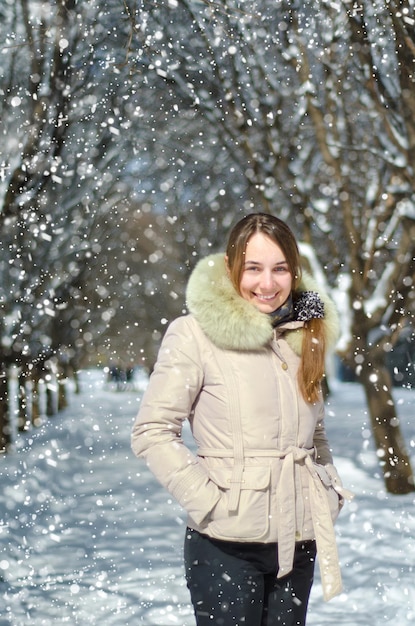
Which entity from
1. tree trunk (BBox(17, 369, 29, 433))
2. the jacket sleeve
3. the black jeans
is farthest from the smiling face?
tree trunk (BBox(17, 369, 29, 433))

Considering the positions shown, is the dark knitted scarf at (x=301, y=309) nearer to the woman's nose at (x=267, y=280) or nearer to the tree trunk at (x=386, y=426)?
the woman's nose at (x=267, y=280)

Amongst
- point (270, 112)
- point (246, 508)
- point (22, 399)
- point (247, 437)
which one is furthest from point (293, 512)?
point (22, 399)

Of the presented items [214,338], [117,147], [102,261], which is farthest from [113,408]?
[214,338]

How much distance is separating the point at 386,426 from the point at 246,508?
771 centimetres

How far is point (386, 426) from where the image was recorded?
9.70 m

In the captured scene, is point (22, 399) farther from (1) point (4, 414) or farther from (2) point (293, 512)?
(2) point (293, 512)

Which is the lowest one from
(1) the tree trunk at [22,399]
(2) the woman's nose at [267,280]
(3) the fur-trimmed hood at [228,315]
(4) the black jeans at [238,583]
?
(1) the tree trunk at [22,399]

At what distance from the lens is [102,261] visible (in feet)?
78.1

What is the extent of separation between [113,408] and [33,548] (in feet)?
86.3

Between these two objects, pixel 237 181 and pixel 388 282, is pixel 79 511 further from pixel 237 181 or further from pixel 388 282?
pixel 237 181

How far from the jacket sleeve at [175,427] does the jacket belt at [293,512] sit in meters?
0.09

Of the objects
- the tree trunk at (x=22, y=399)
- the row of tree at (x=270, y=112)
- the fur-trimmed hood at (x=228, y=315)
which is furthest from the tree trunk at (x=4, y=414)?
the fur-trimmed hood at (x=228, y=315)

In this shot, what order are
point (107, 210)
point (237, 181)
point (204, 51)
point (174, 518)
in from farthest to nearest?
point (107, 210) → point (237, 181) → point (204, 51) → point (174, 518)

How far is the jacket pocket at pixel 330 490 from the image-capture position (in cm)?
249
